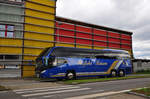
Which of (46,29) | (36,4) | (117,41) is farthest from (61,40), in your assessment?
(117,41)

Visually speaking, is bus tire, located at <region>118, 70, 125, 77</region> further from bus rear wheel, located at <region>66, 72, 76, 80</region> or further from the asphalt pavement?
the asphalt pavement

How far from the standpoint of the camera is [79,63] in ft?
63.8

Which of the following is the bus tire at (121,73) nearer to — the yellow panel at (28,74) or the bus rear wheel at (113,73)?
the bus rear wheel at (113,73)

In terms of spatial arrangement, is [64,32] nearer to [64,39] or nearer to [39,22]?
[64,39]

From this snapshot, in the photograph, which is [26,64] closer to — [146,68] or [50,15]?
[50,15]

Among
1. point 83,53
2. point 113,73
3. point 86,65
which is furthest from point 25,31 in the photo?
point 113,73

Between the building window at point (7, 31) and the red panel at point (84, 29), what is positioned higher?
the red panel at point (84, 29)

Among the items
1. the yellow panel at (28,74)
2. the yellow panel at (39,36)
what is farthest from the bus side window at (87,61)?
the yellow panel at (39,36)

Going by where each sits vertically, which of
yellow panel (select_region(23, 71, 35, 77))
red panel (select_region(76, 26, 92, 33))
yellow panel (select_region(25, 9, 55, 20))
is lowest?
yellow panel (select_region(23, 71, 35, 77))

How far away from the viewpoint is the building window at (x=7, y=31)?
2475 cm

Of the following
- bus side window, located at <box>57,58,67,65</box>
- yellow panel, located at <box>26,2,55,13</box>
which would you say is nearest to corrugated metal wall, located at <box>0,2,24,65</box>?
yellow panel, located at <box>26,2,55,13</box>

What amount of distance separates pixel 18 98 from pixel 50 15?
23634 mm

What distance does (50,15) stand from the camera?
96.6ft

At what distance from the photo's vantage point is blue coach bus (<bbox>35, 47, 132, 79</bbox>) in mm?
17172
